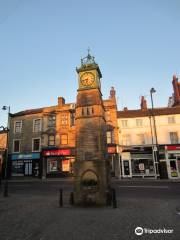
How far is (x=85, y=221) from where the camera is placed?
7.91 m

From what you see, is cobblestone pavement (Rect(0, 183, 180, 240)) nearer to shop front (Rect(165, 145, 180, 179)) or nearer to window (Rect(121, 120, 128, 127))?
shop front (Rect(165, 145, 180, 179))

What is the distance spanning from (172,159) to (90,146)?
1898cm

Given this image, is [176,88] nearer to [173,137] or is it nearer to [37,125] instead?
[173,137]

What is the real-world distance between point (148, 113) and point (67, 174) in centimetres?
1562

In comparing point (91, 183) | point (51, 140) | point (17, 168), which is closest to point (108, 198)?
point (91, 183)

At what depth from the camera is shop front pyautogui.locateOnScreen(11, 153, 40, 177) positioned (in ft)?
91.4

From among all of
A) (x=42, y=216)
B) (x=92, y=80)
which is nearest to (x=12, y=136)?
(x=92, y=80)

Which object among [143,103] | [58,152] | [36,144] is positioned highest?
[143,103]

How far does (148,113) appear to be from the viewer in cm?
2836

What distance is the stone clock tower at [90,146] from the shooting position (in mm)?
11000

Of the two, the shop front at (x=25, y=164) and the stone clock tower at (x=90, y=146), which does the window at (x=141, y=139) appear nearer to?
the shop front at (x=25, y=164)

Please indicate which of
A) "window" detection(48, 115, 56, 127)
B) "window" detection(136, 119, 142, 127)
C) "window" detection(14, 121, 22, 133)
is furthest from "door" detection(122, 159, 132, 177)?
"window" detection(14, 121, 22, 133)

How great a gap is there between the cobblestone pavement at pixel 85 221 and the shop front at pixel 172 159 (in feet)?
51.9

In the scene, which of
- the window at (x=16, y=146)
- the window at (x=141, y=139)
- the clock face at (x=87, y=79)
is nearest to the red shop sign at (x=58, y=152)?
the window at (x=16, y=146)
